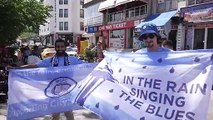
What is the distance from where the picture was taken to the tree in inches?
492

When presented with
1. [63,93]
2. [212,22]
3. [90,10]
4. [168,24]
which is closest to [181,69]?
[63,93]

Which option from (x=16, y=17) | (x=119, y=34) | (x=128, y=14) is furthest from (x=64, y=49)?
(x=119, y=34)

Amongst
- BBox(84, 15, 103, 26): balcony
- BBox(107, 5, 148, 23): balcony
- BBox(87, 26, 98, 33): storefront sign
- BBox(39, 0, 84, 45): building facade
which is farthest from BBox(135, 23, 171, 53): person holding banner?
BBox(39, 0, 84, 45): building facade

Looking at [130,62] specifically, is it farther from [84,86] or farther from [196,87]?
[196,87]

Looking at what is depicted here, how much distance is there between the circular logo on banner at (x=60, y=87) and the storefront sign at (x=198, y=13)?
1512 centimetres

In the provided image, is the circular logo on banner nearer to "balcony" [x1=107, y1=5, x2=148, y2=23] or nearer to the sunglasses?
the sunglasses

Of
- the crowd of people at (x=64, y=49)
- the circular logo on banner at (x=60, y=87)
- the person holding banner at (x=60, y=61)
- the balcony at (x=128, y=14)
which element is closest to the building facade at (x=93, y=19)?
the balcony at (x=128, y=14)

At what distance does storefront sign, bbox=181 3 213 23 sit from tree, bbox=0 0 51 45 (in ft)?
30.0

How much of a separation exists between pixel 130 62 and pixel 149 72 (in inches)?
17.7

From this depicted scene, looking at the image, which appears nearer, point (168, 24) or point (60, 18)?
point (168, 24)

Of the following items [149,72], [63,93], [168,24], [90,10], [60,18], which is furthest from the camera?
[60,18]

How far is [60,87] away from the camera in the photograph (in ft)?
19.4

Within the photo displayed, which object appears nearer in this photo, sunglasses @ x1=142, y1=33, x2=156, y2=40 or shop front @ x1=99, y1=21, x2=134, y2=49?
sunglasses @ x1=142, y1=33, x2=156, y2=40

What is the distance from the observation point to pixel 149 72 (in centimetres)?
448
